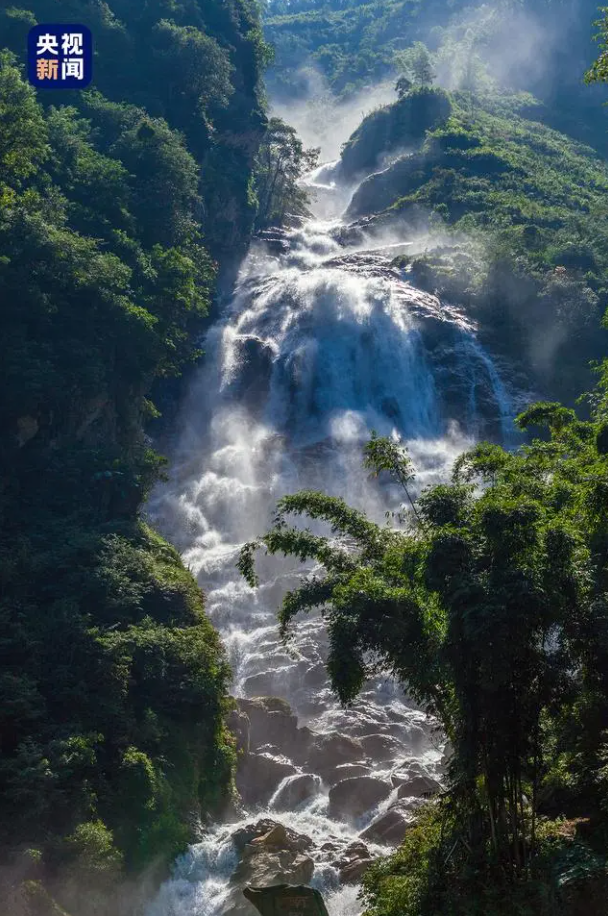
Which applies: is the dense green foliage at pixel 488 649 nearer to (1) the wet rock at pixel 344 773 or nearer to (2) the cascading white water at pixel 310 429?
(1) the wet rock at pixel 344 773

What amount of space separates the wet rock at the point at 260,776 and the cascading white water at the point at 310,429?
0.81 ft

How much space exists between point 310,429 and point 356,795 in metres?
17.4

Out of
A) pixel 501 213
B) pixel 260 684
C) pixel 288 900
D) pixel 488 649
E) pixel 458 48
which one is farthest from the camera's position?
pixel 458 48

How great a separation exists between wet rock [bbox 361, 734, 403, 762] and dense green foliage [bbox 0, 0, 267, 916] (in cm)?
379

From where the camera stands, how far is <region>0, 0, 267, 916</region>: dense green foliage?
15125mm

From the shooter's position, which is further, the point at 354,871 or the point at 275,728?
the point at 275,728

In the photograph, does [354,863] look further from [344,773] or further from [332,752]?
[332,752]

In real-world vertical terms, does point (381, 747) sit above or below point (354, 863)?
above

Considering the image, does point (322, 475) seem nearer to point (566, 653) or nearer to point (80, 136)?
point (80, 136)

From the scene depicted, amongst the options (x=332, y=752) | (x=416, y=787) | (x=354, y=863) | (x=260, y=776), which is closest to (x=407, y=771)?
(x=416, y=787)

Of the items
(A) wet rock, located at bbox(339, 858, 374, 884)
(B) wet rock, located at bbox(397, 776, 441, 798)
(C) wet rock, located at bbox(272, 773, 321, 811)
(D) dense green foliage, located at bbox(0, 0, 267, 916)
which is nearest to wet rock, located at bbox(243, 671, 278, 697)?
(D) dense green foliage, located at bbox(0, 0, 267, 916)

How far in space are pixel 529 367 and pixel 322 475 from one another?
481 inches

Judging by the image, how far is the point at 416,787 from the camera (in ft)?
62.3

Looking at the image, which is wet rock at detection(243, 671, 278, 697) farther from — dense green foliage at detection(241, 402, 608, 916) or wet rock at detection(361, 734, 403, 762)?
dense green foliage at detection(241, 402, 608, 916)
